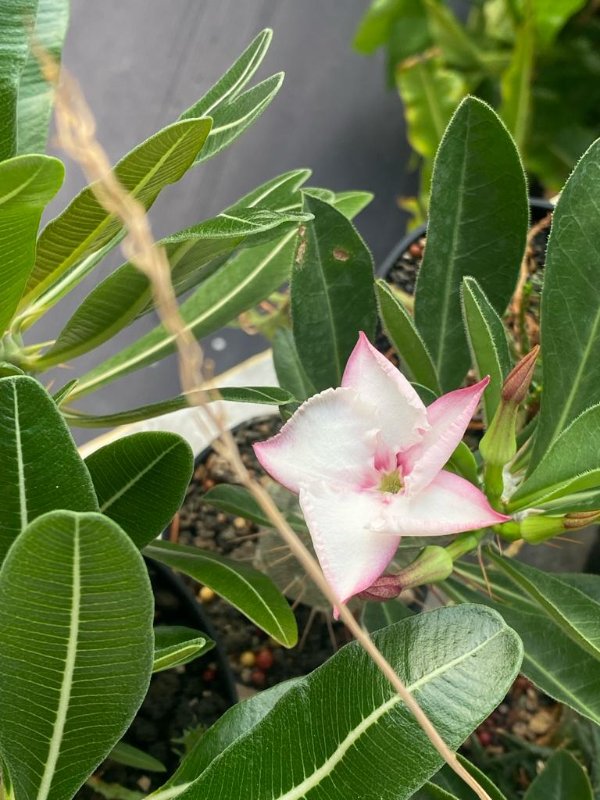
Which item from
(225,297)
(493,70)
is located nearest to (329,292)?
(225,297)

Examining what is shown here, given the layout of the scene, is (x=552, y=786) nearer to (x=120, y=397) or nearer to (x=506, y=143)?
(x=506, y=143)

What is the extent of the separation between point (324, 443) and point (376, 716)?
0.15m

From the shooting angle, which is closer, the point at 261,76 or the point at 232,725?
the point at 232,725

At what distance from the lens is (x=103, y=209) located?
0.45 m

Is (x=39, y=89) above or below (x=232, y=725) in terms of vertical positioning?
above

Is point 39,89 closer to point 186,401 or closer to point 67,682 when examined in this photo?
point 186,401

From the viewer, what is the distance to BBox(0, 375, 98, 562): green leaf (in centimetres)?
38

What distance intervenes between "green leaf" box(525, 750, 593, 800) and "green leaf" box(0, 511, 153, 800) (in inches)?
16.0

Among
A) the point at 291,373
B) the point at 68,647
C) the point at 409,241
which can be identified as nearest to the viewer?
the point at 68,647

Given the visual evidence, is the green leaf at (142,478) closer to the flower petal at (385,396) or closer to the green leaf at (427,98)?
the flower petal at (385,396)

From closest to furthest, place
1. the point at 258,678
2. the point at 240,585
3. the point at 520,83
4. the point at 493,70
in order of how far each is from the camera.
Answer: the point at 240,585 → the point at 258,678 → the point at 520,83 → the point at 493,70

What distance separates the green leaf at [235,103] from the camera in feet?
1.69

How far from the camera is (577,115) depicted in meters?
1.41

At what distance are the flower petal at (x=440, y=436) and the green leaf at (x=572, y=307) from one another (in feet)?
0.51
